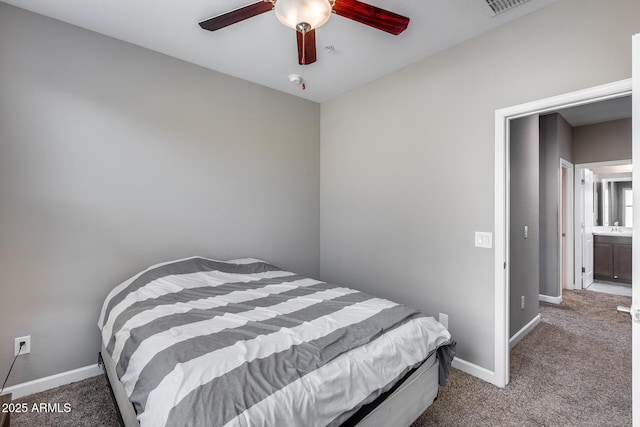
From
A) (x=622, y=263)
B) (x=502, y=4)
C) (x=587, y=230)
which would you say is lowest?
(x=622, y=263)

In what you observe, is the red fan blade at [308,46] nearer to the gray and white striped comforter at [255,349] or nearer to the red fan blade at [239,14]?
the red fan blade at [239,14]

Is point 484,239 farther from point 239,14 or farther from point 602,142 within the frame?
point 602,142

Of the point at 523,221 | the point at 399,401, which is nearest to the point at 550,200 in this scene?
the point at 523,221

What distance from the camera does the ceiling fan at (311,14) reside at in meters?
1.33

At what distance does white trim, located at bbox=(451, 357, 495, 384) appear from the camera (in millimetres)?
2261

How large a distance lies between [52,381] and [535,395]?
11.0ft

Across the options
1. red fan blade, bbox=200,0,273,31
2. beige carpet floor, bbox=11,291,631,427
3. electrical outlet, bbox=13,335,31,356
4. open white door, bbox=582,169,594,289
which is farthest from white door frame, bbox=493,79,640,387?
open white door, bbox=582,169,594,289

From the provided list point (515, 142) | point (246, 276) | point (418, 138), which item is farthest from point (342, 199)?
point (515, 142)

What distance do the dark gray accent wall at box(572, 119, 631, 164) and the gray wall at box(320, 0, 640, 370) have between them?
138 inches

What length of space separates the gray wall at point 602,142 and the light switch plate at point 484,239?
3.67 m

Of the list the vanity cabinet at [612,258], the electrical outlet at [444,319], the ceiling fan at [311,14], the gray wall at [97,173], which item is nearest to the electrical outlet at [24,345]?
the gray wall at [97,173]

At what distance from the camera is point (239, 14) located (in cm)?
159

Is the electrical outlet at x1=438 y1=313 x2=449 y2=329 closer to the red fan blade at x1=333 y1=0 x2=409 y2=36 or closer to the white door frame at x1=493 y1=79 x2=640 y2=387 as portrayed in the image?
the white door frame at x1=493 y1=79 x2=640 y2=387

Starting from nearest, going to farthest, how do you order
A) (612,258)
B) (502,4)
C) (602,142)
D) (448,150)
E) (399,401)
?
(399,401) < (502,4) < (448,150) < (602,142) < (612,258)
